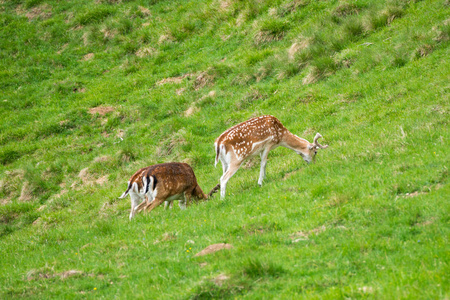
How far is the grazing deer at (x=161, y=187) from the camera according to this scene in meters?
12.3

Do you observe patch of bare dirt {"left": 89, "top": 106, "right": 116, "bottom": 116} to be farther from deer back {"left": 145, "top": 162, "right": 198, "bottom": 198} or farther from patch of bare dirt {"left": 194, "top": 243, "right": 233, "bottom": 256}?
patch of bare dirt {"left": 194, "top": 243, "right": 233, "bottom": 256}

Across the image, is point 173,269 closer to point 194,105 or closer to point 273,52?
point 194,105

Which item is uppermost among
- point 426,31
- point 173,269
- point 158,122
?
point 173,269

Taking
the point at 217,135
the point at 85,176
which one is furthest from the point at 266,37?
the point at 85,176

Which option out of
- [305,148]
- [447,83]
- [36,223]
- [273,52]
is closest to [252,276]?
[305,148]

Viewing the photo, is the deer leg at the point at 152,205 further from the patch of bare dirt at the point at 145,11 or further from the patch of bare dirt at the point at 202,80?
the patch of bare dirt at the point at 145,11

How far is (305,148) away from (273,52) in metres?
8.19

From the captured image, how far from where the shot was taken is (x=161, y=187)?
12305 mm

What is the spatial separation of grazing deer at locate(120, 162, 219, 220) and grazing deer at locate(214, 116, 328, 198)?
913 millimetres

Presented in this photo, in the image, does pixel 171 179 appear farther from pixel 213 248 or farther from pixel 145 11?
pixel 145 11

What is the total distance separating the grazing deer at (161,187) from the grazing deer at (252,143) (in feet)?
3.00

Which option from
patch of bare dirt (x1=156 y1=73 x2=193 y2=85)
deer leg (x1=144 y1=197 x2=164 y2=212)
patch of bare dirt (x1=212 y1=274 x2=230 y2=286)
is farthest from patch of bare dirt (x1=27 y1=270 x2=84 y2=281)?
patch of bare dirt (x1=156 y1=73 x2=193 y2=85)

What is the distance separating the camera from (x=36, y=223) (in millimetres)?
15758

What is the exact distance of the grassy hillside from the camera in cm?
714
